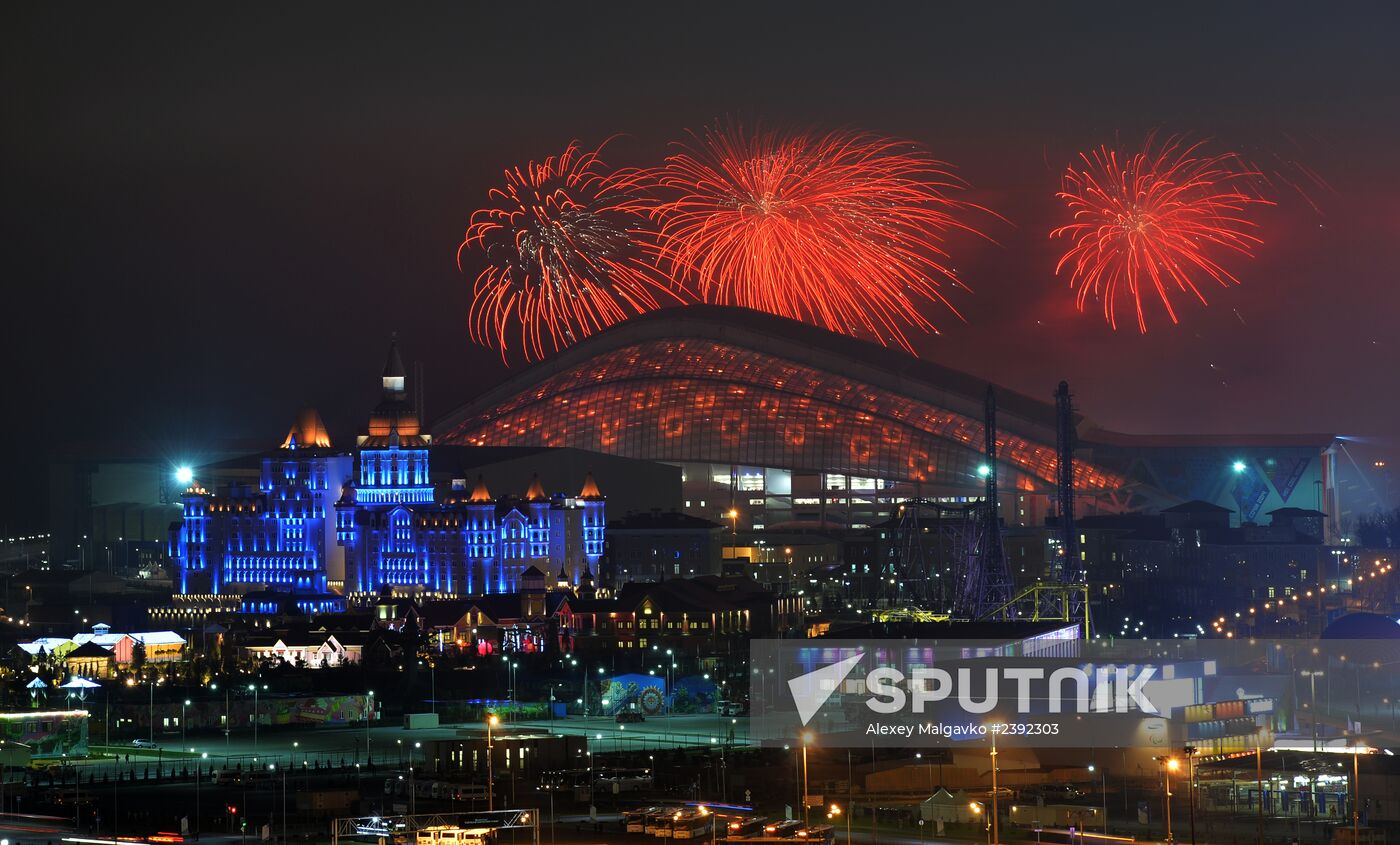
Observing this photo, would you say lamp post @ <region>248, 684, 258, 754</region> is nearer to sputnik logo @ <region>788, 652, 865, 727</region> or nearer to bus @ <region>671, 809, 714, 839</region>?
sputnik logo @ <region>788, 652, 865, 727</region>

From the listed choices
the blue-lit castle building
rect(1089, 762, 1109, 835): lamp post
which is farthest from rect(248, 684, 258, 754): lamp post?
the blue-lit castle building

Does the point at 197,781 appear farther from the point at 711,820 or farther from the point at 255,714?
the point at 255,714

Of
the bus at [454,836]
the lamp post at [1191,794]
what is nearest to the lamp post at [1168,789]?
the lamp post at [1191,794]

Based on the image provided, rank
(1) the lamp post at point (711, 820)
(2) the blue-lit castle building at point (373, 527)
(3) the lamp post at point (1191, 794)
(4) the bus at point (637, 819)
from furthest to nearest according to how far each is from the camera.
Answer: (2) the blue-lit castle building at point (373, 527), (4) the bus at point (637, 819), (1) the lamp post at point (711, 820), (3) the lamp post at point (1191, 794)

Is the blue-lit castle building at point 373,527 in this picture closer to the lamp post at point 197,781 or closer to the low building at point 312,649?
the low building at point 312,649

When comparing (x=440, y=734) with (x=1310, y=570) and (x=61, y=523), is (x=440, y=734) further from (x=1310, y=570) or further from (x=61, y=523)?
(x=61, y=523)

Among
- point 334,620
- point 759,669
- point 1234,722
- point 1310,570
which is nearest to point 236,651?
point 334,620

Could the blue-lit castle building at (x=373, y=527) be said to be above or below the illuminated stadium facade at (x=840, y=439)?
below
